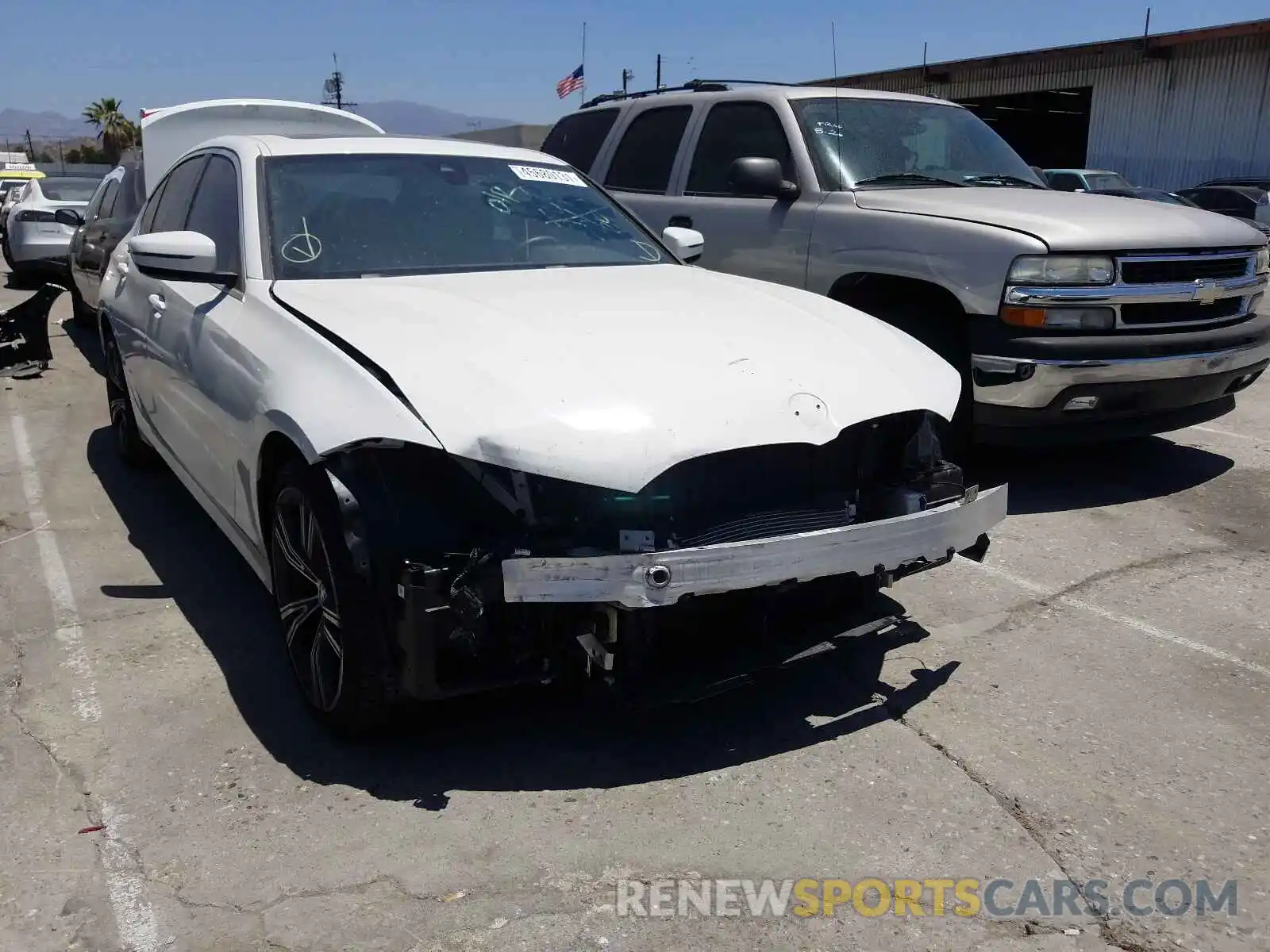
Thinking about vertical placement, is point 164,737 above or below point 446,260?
below

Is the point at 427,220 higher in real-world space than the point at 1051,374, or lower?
higher

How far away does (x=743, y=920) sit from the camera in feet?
8.39

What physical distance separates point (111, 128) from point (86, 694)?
3467 inches

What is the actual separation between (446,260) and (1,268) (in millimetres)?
17160

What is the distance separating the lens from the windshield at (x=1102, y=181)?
21.0 meters

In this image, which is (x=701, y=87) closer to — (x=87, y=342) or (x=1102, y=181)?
(x=87, y=342)

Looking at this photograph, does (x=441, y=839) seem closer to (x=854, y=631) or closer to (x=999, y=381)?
(x=854, y=631)

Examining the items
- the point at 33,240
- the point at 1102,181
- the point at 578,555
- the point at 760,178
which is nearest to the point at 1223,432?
the point at 760,178

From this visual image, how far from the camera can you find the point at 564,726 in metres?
3.40

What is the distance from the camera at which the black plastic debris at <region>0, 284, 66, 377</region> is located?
8.84 m

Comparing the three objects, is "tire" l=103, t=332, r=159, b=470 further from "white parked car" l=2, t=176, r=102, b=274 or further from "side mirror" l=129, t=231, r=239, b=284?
"white parked car" l=2, t=176, r=102, b=274

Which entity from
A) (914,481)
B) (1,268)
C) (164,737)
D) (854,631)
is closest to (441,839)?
(164,737)

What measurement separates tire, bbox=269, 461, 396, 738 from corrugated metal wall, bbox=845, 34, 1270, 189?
27.5 metres

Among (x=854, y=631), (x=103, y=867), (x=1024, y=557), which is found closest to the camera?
(x=103, y=867)
